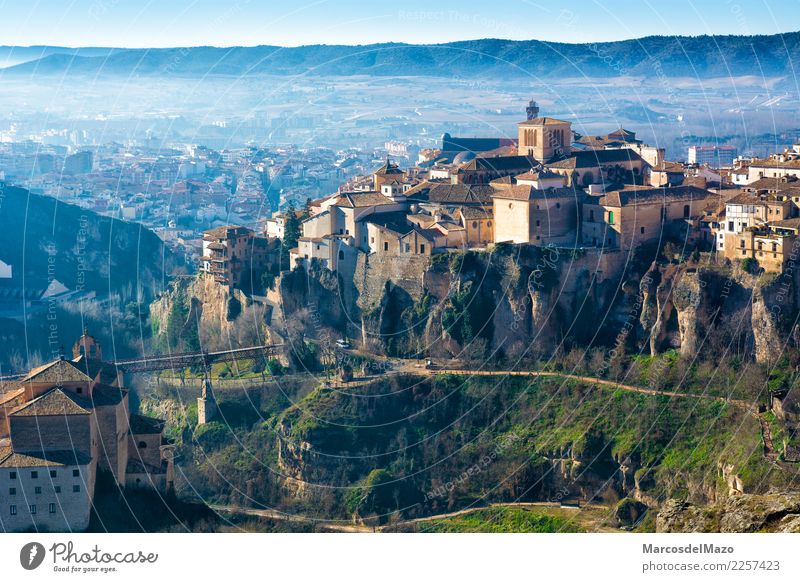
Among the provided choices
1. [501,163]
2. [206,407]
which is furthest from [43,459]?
[501,163]

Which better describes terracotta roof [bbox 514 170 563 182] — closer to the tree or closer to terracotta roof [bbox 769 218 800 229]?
terracotta roof [bbox 769 218 800 229]

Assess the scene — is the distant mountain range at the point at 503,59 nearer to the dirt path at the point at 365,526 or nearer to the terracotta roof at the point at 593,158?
the terracotta roof at the point at 593,158

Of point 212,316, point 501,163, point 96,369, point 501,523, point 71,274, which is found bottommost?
point 501,523

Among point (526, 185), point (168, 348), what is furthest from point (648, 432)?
point (168, 348)

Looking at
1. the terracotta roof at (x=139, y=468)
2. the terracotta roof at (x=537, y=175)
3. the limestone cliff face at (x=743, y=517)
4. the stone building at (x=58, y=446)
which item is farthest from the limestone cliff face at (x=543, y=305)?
the limestone cliff face at (x=743, y=517)

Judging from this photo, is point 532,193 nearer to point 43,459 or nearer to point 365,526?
point 365,526
